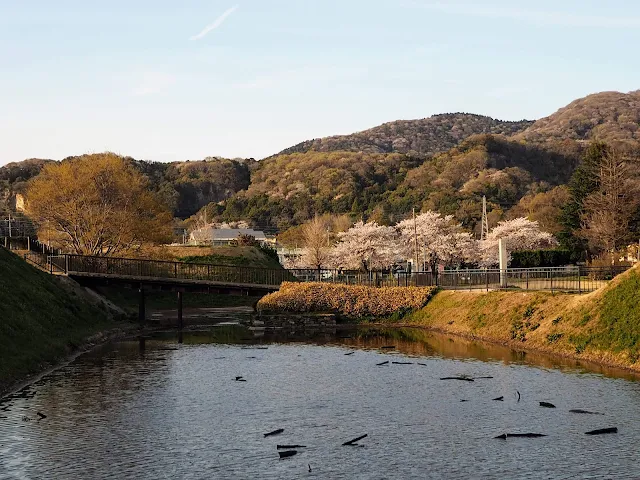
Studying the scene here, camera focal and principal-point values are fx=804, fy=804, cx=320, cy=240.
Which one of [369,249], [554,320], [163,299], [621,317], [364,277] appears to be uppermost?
[369,249]

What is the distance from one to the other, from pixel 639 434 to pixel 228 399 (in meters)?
16.7

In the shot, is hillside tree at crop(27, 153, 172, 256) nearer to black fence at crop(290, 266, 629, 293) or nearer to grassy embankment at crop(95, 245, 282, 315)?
grassy embankment at crop(95, 245, 282, 315)

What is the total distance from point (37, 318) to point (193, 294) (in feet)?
149

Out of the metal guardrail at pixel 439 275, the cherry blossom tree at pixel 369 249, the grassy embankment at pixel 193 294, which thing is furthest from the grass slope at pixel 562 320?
the cherry blossom tree at pixel 369 249

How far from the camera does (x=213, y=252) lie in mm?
115188

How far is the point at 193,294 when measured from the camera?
96.7m

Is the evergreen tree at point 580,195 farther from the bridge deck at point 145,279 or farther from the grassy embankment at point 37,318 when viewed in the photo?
the grassy embankment at point 37,318

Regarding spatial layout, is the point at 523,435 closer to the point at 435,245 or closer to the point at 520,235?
the point at 435,245

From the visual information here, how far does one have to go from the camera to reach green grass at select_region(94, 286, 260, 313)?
83.9 metres

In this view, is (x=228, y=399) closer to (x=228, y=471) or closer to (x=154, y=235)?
(x=228, y=471)

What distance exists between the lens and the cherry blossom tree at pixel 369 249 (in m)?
121

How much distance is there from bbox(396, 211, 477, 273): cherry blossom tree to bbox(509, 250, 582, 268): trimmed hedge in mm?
13995

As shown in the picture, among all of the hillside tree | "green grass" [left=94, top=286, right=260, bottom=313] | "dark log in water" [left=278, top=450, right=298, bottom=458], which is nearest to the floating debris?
"dark log in water" [left=278, top=450, right=298, bottom=458]

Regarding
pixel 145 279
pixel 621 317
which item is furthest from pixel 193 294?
pixel 621 317
